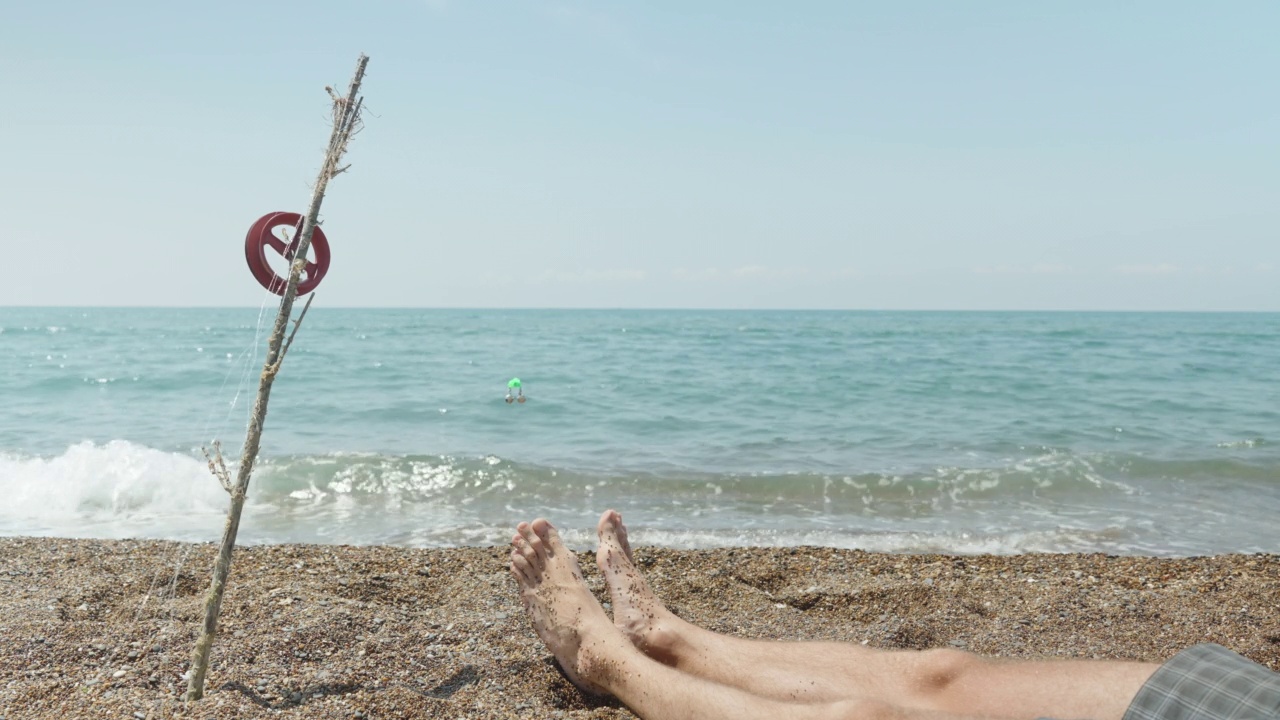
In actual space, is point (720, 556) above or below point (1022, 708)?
below

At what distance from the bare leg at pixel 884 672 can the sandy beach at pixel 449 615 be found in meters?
0.28

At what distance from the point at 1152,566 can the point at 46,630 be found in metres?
4.76

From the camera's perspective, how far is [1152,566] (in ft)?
14.0

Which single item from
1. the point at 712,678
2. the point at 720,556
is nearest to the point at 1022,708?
the point at 712,678

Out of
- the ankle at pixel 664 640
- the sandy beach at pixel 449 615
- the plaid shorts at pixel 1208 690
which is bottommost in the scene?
the sandy beach at pixel 449 615

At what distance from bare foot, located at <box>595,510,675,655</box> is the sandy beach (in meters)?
0.23

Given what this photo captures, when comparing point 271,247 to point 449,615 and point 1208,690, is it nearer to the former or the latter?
point 449,615

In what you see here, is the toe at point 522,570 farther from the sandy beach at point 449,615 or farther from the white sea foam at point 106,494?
the white sea foam at point 106,494

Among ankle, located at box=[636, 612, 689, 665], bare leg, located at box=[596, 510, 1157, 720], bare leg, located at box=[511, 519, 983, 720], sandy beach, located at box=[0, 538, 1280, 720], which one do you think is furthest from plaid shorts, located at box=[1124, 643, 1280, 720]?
sandy beach, located at box=[0, 538, 1280, 720]

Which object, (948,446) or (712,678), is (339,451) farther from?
(712,678)

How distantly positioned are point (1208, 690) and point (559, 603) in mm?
1794

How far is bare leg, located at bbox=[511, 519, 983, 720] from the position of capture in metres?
1.84

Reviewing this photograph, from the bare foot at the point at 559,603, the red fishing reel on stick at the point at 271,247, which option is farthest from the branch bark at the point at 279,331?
the bare foot at the point at 559,603

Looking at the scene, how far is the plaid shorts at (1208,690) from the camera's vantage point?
5.07 feet
